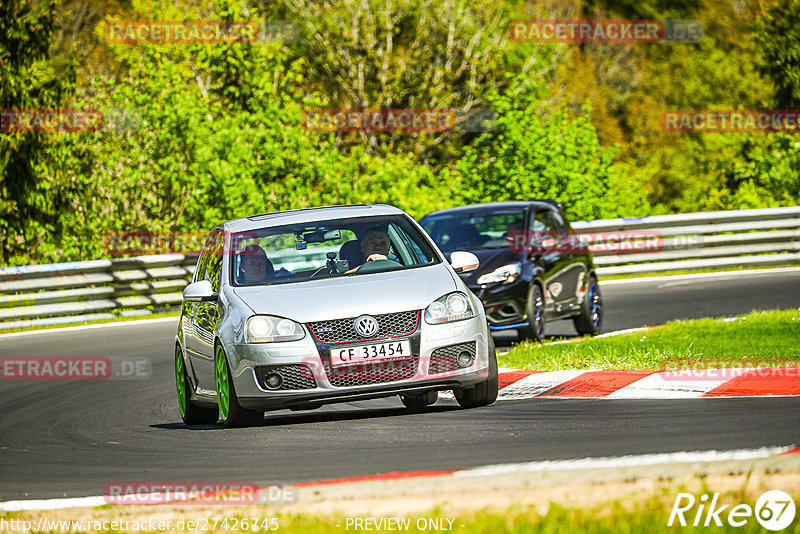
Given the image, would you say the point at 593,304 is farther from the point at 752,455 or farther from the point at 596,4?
the point at 596,4

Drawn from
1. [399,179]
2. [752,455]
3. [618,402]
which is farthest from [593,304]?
[399,179]

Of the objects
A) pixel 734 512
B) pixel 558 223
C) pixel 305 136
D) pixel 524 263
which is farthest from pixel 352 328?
pixel 305 136

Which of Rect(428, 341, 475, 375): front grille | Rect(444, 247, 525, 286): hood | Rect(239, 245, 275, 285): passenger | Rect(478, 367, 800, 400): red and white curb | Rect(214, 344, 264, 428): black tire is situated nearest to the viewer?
Rect(428, 341, 475, 375): front grille

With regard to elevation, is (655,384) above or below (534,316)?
above

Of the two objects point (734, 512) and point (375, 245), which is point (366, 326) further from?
point (734, 512)

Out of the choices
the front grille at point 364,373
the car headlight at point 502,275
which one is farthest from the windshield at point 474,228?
the front grille at point 364,373

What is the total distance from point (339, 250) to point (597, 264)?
1593 centimetres

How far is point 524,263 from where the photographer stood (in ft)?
50.3

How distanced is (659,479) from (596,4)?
209 ft

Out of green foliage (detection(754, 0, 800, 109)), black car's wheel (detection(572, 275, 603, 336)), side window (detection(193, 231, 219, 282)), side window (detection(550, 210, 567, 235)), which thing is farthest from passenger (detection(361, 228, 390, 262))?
green foliage (detection(754, 0, 800, 109))

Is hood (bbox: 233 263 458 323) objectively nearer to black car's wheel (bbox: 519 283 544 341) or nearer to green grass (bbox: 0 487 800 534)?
green grass (bbox: 0 487 800 534)

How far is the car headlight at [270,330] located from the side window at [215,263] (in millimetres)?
1099

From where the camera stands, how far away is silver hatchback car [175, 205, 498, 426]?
906 centimetres

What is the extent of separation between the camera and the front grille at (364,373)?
9.04m
